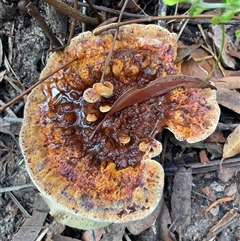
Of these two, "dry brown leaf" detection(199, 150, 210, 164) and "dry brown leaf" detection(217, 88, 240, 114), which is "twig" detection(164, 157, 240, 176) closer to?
"dry brown leaf" detection(199, 150, 210, 164)

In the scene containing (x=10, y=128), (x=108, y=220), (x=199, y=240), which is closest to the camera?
(x=108, y=220)

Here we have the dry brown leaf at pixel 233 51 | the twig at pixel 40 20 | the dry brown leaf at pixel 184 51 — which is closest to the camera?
the twig at pixel 40 20

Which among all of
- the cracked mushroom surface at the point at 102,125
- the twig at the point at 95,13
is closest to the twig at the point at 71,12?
the twig at the point at 95,13

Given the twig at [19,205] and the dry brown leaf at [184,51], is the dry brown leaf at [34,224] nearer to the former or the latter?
the twig at [19,205]

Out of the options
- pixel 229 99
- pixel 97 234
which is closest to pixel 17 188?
pixel 97 234

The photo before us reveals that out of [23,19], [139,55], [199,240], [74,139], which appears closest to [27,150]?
[74,139]

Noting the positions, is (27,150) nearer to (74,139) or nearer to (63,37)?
(74,139)
